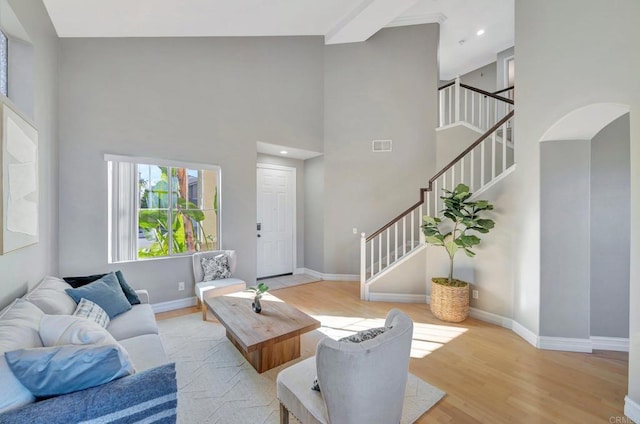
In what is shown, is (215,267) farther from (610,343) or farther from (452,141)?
(610,343)

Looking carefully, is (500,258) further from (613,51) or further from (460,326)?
(613,51)

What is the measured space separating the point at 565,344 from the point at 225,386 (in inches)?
129

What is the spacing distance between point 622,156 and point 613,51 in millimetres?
1240

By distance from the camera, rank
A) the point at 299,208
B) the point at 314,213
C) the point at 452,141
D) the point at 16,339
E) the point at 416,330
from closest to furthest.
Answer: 1. the point at 16,339
2. the point at 416,330
3. the point at 452,141
4. the point at 314,213
5. the point at 299,208

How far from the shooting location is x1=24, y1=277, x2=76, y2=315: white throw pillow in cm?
189

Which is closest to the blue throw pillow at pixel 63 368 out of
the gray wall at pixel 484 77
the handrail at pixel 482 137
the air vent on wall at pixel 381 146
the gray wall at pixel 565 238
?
the gray wall at pixel 565 238

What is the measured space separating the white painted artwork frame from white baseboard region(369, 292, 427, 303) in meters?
3.91

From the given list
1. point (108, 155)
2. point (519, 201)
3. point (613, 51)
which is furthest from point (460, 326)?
point (108, 155)

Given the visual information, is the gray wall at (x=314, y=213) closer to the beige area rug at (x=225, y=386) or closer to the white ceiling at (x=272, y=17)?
the white ceiling at (x=272, y=17)

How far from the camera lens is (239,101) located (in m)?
4.28

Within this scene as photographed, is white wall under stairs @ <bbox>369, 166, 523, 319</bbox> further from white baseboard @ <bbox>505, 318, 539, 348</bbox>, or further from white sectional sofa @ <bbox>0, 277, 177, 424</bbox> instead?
white sectional sofa @ <bbox>0, 277, 177, 424</bbox>

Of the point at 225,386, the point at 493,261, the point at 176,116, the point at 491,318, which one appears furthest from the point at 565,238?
the point at 176,116

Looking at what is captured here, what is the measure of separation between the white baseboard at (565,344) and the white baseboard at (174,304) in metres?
4.26

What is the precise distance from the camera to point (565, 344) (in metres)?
2.66
